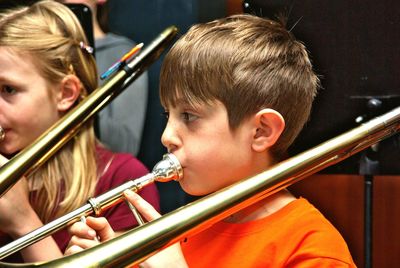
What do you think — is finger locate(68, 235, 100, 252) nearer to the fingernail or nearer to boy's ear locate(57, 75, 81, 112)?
the fingernail

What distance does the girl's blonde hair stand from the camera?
1.28m

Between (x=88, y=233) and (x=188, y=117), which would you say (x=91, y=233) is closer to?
(x=88, y=233)

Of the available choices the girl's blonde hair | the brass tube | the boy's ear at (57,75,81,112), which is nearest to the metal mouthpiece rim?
the brass tube

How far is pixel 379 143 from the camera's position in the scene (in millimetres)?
999

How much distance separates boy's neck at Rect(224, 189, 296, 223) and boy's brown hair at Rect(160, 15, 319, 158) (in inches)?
3.6

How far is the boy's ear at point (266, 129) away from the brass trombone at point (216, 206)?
97mm

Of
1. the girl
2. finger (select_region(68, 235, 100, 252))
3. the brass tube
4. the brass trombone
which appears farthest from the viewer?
the girl

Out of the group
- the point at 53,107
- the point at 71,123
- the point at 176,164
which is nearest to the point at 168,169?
the point at 176,164

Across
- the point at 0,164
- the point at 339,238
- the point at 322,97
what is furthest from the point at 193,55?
the point at 0,164

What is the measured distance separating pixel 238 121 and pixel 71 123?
0.37 metres

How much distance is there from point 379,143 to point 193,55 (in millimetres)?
325

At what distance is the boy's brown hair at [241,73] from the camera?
92cm

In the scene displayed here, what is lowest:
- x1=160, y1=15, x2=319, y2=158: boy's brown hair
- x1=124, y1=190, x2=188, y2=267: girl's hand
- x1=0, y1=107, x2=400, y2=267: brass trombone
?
x1=124, y1=190, x2=188, y2=267: girl's hand

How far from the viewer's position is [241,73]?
925mm
